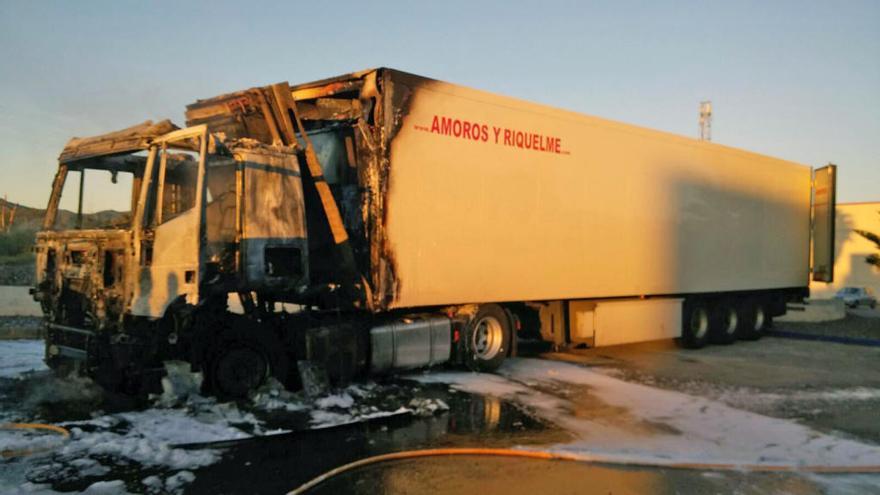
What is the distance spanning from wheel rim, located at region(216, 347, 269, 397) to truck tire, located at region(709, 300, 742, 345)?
434 inches

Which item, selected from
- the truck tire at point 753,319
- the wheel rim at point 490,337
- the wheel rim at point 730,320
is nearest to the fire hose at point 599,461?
the wheel rim at point 490,337

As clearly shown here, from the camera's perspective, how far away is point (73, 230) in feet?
26.3

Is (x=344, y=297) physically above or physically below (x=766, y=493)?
above

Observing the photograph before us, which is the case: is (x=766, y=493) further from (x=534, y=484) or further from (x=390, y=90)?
(x=390, y=90)

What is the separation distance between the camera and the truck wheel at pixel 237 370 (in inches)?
305

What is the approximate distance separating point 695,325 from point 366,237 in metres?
9.08

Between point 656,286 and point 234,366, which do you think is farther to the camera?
point 656,286

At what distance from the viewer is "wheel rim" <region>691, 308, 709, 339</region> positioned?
14903mm

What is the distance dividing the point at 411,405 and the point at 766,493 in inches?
159

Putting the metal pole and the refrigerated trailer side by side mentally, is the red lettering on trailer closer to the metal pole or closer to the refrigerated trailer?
the refrigerated trailer

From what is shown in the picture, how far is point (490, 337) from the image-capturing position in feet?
35.4

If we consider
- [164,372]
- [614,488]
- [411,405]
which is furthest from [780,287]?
[164,372]

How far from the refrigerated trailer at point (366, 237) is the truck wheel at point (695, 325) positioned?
0.61m

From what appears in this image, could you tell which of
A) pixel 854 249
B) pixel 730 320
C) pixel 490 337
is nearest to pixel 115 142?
pixel 490 337
